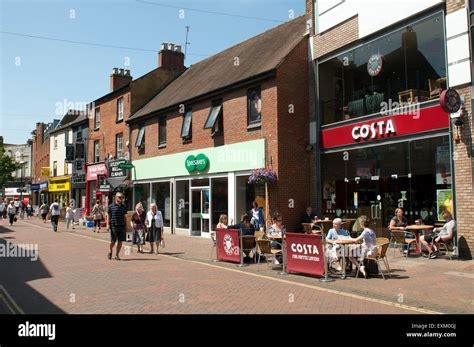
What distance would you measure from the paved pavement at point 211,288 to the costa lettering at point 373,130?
12.9ft

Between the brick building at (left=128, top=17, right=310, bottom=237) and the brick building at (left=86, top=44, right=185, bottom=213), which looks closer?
the brick building at (left=128, top=17, right=310, bottom=237)

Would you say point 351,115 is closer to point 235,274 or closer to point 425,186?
point 425,186

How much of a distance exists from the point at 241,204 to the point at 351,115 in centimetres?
548

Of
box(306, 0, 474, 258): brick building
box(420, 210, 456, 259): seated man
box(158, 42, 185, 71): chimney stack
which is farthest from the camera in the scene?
box(158, 42, 185, 71): chimney stack

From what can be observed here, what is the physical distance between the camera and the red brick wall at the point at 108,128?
28234mm

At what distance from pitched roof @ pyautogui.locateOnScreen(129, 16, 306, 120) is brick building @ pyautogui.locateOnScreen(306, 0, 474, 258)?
174 centimetres

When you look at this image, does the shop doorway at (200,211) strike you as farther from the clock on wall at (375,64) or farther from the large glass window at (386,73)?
the clock on wall at (375,64)

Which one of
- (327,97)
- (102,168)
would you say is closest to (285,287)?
(327,97)

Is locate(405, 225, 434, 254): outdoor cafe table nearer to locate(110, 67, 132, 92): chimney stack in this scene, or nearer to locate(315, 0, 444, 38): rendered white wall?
locate(315, 0, 444, 38): rendered white wall

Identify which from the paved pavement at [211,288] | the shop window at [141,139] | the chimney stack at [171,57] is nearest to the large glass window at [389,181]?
the paved pavement at [211,288]

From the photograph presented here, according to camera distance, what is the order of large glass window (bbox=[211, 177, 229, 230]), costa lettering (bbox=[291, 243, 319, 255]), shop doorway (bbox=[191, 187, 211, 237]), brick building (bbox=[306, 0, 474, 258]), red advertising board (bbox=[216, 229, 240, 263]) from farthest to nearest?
1. shop doorway (bbox=[191, 187, 211, 237])
2. large glass window (bbox=[211, 177, 229, 230])
3. red advertising board (bbox=[216, 229, 240, 263])
4. brick building (bbox=[306, 0, 474, 258])
5. costa lettering (bbox=[291, 243, 319, 255])

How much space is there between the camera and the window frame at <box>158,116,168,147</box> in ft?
77.7

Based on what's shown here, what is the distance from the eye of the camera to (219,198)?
19078 millimetres

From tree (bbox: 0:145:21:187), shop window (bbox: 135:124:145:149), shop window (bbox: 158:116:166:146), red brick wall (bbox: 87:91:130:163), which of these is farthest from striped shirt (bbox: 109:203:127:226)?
tree (bbox: 0:145:21:187)
